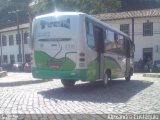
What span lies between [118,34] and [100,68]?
13.9 feet

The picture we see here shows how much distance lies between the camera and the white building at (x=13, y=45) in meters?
55.5

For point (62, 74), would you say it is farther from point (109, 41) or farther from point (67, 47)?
point (109, 41)

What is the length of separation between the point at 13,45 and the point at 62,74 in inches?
1787

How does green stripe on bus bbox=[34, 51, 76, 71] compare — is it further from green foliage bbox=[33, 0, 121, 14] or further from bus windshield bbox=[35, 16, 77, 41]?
green foliage bbox=[33, 0, 121, 14]

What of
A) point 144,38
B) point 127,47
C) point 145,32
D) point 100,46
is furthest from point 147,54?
point 100,46

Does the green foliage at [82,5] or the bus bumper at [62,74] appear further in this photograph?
the green foliage at [82,5]

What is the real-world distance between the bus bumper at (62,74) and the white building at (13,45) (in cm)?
3883

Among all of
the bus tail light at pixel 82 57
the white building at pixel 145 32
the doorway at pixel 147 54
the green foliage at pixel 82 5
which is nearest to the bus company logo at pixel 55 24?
the bus tail light at pixel 82 57

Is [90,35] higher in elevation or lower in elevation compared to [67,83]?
higher

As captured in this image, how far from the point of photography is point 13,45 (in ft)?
190

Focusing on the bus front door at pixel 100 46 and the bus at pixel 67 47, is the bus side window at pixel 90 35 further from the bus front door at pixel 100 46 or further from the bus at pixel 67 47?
the bus front door at pixel 100 46

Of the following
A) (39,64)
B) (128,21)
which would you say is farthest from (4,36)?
(39,64)

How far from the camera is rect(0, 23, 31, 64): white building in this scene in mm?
55531

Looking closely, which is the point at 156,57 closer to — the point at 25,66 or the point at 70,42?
the point at 25,66
